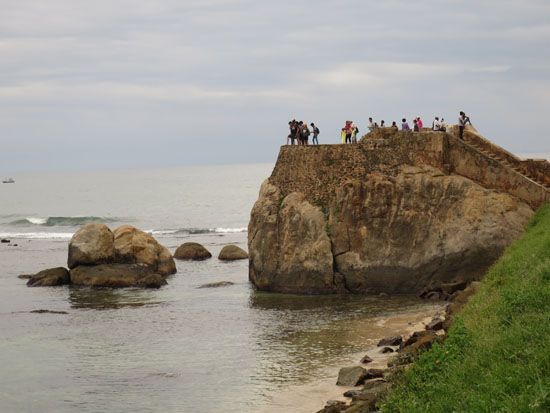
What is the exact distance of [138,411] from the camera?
2123cm

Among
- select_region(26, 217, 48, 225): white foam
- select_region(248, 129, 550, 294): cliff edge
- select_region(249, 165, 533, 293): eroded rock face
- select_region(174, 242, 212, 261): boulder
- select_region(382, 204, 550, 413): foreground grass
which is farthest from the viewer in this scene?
select_region(26, 217, 48, 225): white foam

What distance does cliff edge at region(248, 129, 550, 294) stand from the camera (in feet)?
111

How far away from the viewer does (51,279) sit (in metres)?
44.0

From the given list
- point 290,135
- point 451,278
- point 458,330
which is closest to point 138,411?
point 458,330

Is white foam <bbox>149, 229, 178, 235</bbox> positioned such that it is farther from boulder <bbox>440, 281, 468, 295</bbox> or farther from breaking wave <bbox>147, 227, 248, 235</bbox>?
boulder <bbox>440, 281, 468, 295</bbox>

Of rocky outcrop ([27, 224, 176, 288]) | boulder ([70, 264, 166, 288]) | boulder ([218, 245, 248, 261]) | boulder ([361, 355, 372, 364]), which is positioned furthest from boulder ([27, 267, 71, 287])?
boulder ([361, 355, 372, 364])

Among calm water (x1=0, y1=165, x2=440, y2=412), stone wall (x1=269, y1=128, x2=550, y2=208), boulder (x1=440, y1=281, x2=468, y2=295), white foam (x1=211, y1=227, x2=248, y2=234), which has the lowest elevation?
calm water (x1=0, y1=165, x2=440, y2=412)

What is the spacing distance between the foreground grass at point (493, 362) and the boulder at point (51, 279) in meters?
28.5

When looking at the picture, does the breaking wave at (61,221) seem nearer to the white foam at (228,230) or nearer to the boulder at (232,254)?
the white foam at (228,230)

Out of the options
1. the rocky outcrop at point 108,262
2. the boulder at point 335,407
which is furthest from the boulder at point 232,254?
the boulder at point 335,407

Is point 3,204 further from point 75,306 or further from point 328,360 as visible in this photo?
point 328,360

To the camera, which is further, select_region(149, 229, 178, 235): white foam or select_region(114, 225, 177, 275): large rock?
select_region(149, 229, 178, 235): white foam

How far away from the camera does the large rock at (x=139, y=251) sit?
44156 millimetres

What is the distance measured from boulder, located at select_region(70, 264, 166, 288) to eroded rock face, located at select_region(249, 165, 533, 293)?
Result: 715 cm
